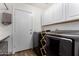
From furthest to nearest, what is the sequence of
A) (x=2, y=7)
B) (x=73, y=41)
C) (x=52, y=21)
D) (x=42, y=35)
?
(x=52, y=21)
(x=42, y=35)
(x=2, y=7)
(x=73, y=41)

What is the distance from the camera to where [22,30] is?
0.68 metres

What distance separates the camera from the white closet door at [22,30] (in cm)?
67

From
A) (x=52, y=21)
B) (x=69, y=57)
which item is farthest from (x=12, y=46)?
(x=52, y=21)

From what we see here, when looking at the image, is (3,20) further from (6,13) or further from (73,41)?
(73,41)

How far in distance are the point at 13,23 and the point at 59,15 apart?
628 millimetres

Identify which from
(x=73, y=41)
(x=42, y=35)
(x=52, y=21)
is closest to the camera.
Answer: (x=73, y=41)

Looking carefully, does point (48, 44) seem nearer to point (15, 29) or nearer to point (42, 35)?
point (42, 35)

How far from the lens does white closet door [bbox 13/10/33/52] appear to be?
0.67 meters

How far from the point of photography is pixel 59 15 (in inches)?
41.8

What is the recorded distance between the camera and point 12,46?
662mm

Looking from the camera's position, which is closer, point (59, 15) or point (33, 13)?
point (33, 13)

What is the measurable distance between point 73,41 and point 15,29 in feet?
1.44

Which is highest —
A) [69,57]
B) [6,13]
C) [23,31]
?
[6,13]

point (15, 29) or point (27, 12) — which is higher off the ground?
point (27, 12)
